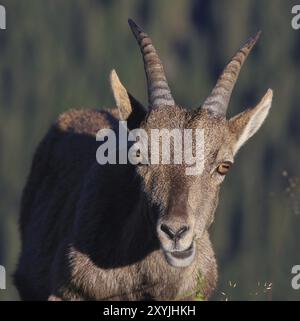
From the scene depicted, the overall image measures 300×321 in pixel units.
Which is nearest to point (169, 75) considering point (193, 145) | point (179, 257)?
point (193, 145)

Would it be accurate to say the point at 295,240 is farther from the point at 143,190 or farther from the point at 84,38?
the point at 143,190

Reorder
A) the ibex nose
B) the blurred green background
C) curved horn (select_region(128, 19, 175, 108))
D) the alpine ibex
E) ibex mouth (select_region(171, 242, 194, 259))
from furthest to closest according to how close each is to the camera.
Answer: the blurred green background
curved horn (select_region(128, 19, 175, 108))
the alpine ibex
ibex mouth (select_region(171, 242, 194, 259))
the ibex nose

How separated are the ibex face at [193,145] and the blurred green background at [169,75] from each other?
62980mm

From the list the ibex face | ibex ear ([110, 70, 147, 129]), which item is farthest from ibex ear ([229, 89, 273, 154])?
ibex ear ([110, 70, 147, 129])

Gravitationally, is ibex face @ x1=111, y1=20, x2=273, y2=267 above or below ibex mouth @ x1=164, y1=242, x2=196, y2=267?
above

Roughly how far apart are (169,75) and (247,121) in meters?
97.5

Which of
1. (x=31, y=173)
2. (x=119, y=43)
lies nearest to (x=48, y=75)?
(x=119, y=43)

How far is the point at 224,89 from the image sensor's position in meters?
13.5

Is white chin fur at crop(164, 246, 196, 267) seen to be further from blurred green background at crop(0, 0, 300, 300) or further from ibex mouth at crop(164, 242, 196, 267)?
blurred green background at crop(0, 0, 300, 300)

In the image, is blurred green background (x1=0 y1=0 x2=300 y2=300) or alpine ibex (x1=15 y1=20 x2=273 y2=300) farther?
blurred green background (x1=0 y1=0 x2=300 y2=300)

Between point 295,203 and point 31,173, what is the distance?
403 centimetres

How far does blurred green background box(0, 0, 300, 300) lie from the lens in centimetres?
8606

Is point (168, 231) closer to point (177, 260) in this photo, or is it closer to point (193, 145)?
point (177, 260)
